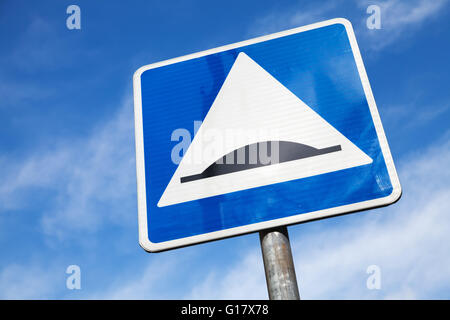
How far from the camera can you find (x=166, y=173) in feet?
3.39

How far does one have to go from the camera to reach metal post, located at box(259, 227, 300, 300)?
76cm

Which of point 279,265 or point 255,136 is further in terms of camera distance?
point 255,136

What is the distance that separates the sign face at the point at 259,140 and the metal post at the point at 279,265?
1.5 inches

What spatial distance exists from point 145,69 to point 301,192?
33.8 inches

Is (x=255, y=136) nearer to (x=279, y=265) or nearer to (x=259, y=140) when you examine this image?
(x=259, y=140)

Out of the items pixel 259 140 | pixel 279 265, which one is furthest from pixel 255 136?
pixel 279 265

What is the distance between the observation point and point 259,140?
3.31 ft

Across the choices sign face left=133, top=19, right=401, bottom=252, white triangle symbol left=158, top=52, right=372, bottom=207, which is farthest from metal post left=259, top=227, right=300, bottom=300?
white triangle symbol left=158, top=52, right=372, bottom=207

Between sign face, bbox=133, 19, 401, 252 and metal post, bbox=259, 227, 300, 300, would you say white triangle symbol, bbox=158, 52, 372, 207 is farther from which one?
metal post, bbox=259, 227, 300, 300

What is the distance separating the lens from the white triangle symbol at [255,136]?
951 mm

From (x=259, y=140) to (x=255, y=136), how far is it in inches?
0.8

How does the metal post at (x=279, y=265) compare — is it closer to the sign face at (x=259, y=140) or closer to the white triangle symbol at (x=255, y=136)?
the sign face at (x=259, y=140)

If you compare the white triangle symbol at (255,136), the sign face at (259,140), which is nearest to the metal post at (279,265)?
the sign face at (259,140)
